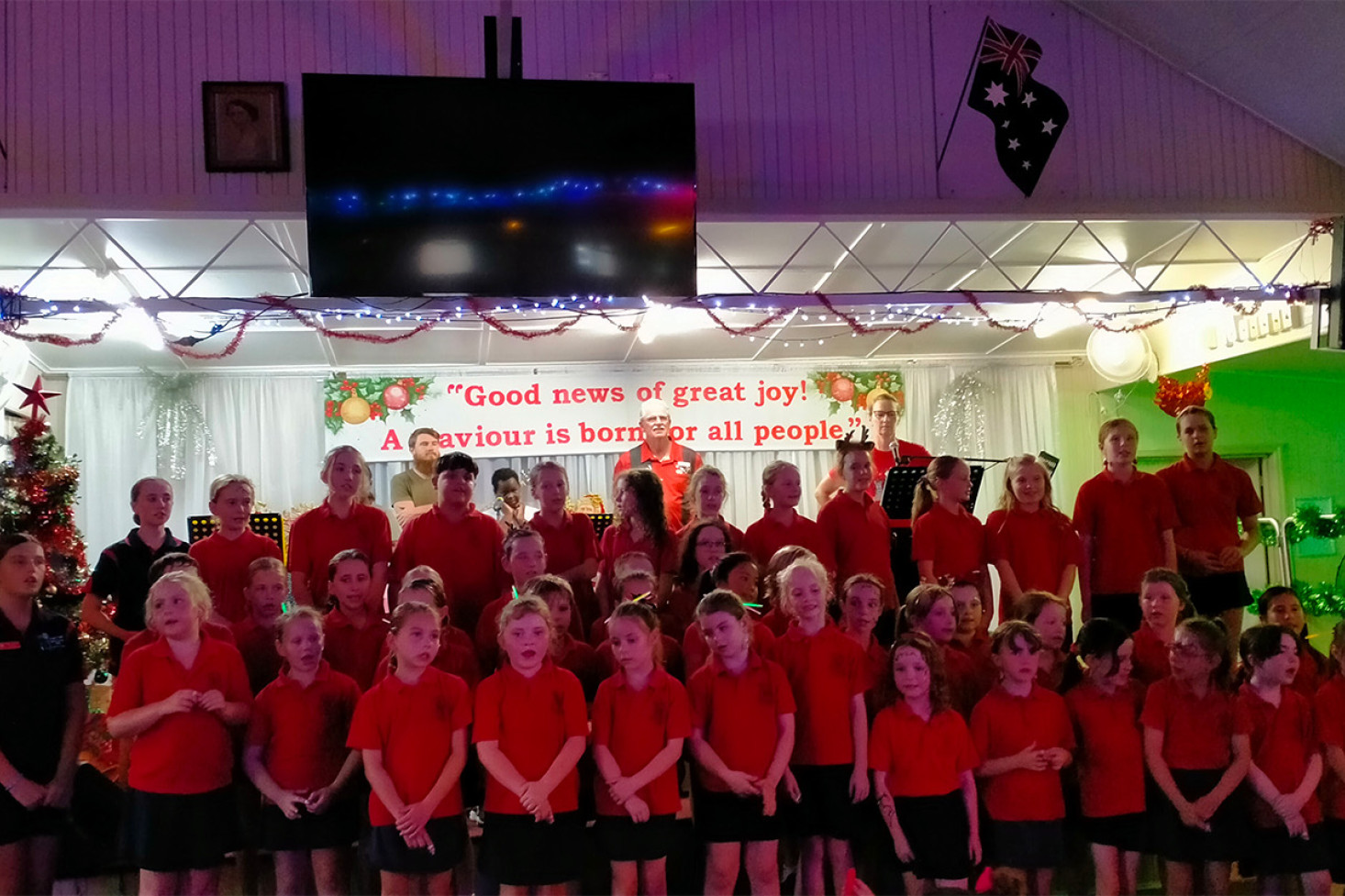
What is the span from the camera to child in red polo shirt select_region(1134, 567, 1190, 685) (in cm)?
423

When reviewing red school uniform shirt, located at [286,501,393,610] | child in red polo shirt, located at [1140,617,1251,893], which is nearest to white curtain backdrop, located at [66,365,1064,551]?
red school uniform shirt, located at [286,501,393,610]

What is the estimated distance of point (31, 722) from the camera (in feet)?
12.1

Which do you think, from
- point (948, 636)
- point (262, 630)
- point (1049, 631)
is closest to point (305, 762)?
point (262, 630)

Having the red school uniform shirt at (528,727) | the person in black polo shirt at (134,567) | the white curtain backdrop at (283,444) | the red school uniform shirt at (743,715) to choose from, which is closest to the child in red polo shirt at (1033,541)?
the red school uniform shirt at (743,715)

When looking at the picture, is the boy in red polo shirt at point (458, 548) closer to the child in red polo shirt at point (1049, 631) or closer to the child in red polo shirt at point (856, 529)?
the child in red polo shirt at point (856, 529)

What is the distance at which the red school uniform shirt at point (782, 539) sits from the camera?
190 inches

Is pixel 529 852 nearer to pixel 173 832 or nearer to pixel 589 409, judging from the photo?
pixel 173 832

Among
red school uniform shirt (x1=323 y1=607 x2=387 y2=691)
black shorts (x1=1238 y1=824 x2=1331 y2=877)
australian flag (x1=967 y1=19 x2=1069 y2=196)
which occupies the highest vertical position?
australian flag (x1=967 y1=19 x2=1069 y2=196)

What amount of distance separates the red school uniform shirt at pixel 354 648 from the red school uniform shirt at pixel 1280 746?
3.12 metres

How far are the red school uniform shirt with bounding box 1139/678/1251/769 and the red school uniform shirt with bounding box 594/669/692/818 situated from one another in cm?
171

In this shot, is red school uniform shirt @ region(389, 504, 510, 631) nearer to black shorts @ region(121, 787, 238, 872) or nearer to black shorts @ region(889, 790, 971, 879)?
black shorts @ region(121, 787, 238, 872)

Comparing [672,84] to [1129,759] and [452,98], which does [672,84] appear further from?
[1129,759]

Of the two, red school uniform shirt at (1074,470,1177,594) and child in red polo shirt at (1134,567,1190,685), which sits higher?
red school uniform shirt at (1074,470,1177,594)

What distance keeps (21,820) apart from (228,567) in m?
1.18
